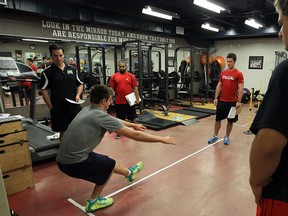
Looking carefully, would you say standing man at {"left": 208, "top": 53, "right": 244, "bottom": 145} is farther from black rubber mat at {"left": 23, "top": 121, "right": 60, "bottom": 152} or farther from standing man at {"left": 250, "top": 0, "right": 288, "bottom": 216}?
standing man at {"left": 250, "top": 0, "right": 288, "bottom": 216}

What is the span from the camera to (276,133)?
805mm

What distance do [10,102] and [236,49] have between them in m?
10.0

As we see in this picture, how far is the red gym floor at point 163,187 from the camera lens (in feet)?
8.27

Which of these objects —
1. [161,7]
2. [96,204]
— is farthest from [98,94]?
[161,7]

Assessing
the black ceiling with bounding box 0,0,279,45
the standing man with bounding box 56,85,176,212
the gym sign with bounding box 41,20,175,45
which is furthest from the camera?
the gym sign with bounding box 41,20,175,45

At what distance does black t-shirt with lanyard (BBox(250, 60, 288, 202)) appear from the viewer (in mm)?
796

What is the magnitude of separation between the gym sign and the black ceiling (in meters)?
0.43

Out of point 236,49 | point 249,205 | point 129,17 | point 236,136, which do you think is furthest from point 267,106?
point 236,49

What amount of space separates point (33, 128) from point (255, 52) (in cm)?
1017

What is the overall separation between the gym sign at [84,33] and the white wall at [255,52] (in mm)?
5227

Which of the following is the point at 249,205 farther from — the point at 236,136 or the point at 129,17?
the point at 129,17

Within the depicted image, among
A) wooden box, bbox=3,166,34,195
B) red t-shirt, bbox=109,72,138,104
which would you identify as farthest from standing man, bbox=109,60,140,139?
wooden box, bbox=3,166,34,195

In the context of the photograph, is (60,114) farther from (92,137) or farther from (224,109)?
(224,109)

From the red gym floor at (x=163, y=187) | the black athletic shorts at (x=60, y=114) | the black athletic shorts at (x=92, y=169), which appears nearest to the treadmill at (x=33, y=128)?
the red gym floor at (x=163, y=187)
